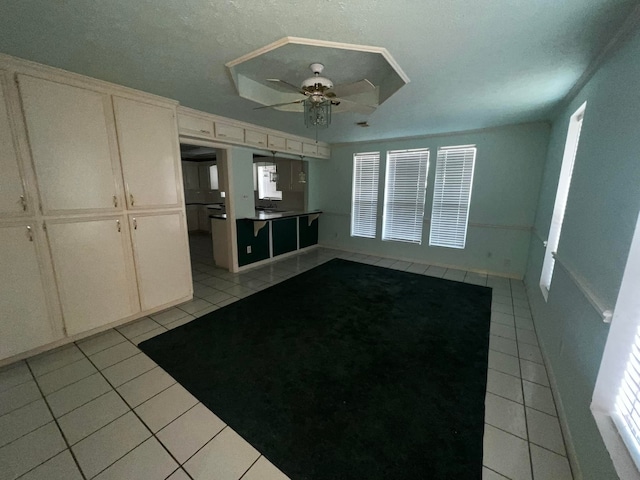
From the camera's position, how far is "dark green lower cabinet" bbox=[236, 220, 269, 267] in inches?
168

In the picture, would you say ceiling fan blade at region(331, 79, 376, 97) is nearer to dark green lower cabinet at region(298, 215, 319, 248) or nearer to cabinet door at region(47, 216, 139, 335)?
cabinet door at region(47, 216, 139, 335)

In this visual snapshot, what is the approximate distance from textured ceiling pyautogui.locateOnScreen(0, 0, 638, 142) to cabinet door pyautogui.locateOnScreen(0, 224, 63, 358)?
1349 millimetres

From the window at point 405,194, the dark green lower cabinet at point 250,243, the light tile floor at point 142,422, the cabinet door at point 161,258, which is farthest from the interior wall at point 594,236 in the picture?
the dark green lower cabinet at point 250,243

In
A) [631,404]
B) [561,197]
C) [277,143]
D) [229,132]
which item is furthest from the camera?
[277,143]

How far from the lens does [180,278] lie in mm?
3020

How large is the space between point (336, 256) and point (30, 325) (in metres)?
4.29

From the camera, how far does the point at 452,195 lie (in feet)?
14.2

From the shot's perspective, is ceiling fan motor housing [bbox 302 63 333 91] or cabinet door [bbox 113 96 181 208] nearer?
ceiling fan motor housing [bbox 302 63 333 91]

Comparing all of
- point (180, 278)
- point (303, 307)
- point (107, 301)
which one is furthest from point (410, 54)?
point (107, 301)

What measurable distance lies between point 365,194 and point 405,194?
853 millimetres

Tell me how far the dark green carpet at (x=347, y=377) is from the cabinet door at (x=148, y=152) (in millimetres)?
A: 1451

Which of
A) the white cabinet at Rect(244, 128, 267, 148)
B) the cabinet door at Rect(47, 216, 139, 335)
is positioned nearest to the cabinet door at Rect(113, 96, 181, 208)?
the cabinet door at Rect(47, 216, 139, 335)

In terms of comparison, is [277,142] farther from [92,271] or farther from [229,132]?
[92,271]

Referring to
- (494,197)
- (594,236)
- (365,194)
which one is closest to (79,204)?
Answer: (594,236)
